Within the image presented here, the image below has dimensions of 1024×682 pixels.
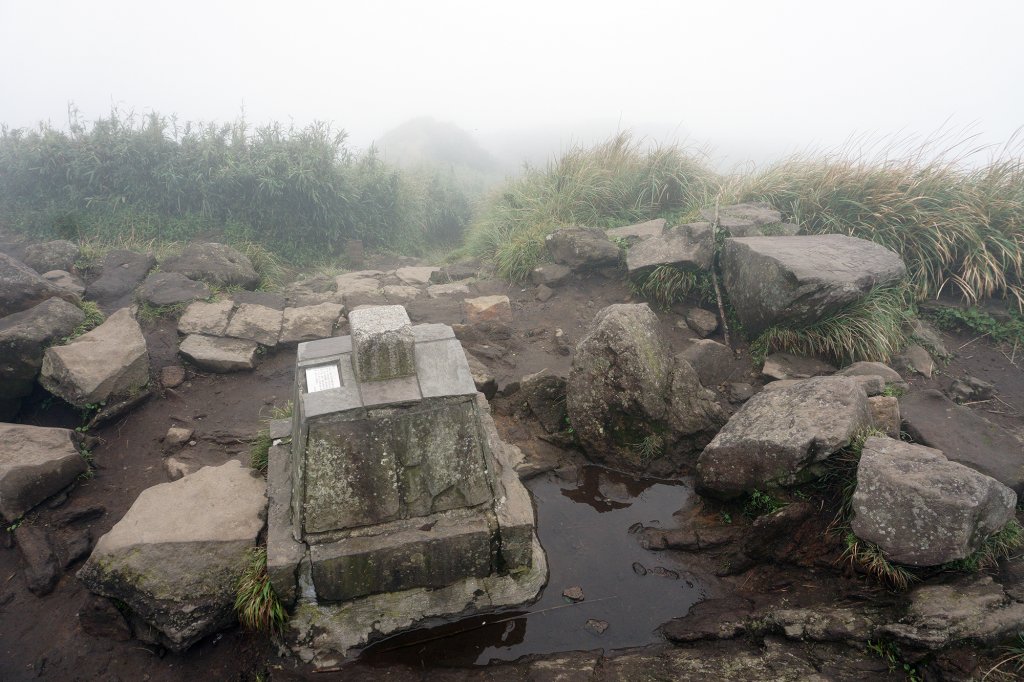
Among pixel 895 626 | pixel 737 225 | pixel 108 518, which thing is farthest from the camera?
pixel 737 225

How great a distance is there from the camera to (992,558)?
329 centimetres

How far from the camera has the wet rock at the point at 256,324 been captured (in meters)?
→ 6.40

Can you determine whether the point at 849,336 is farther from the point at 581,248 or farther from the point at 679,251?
the point at 581,248

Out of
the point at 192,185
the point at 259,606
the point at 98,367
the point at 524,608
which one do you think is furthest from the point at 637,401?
the point at 192,185

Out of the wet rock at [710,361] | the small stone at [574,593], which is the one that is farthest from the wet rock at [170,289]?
the wet rock at [710,361]

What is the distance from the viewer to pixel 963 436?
4.23 metres

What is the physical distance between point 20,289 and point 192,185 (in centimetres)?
502

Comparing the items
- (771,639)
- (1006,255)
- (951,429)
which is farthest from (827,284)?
(771,639)

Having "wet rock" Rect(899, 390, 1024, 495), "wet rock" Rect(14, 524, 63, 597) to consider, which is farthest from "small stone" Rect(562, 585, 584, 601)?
"wet rock" Rect(14, 524, 63, 597)

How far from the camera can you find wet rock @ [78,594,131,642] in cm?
335

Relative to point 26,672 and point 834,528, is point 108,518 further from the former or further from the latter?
point 834,528

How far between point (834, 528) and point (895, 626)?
0.72m

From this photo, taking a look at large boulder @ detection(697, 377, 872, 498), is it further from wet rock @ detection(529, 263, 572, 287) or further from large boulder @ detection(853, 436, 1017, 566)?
wet rock @ detection(529, 263, 572, 287)

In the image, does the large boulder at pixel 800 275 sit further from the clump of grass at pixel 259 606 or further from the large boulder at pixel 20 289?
the large boulder at pixel 20 289
